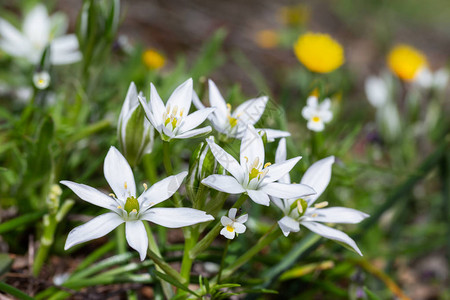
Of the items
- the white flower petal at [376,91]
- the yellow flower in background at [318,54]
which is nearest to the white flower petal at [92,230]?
the yellow flower in background at [318,54]

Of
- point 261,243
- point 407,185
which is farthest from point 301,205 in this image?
point 407,185

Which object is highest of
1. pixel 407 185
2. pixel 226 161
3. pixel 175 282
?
pixel 226 161

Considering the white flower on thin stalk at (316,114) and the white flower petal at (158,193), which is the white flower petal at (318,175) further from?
the white flower petal at (158,193)

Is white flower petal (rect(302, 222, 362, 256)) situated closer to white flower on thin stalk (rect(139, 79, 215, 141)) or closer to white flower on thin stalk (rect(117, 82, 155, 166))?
white flower on thin stalk (rect(139, 79, 215, 141))

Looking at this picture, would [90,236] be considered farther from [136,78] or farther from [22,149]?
[136,78]

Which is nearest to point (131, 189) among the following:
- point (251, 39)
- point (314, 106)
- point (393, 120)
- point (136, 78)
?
point (314, 106)

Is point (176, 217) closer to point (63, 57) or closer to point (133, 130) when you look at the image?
point (133, 130)
